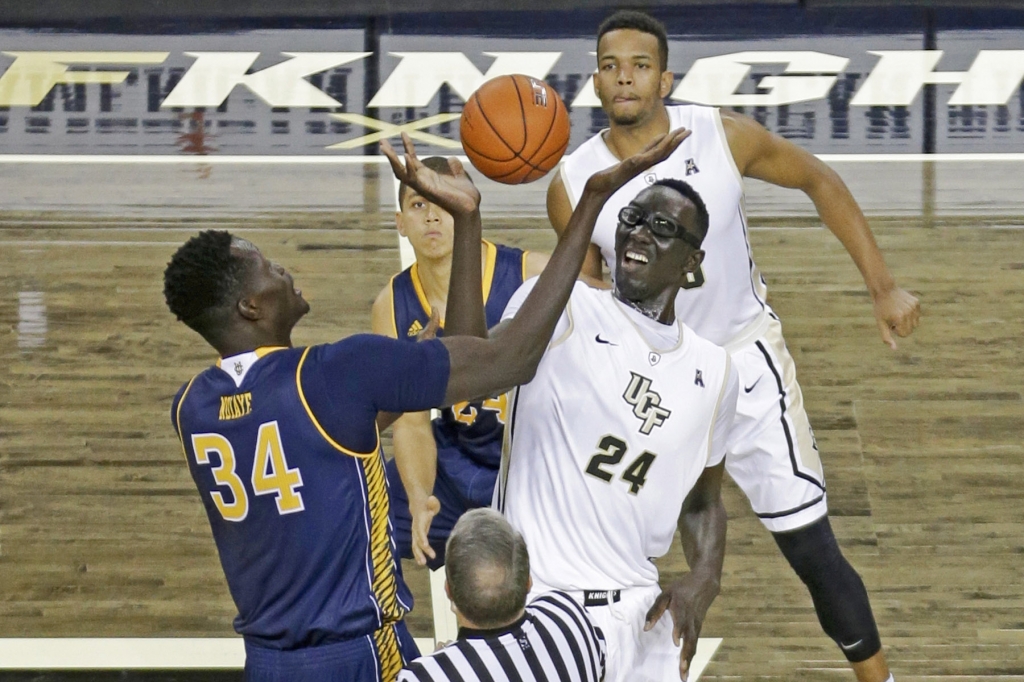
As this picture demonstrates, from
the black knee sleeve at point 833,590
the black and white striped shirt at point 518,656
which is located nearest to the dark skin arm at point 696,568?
the black and white striped shirt at point 518,656

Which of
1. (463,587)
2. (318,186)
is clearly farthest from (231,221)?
(463,587)

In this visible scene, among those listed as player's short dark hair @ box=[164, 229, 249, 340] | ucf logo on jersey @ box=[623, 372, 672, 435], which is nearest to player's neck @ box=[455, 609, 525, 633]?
ucf logo on jersey @ box=[623, 372, 672, 435]

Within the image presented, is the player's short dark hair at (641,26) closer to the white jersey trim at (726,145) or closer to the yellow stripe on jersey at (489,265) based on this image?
the white jersey trim at (726,145)

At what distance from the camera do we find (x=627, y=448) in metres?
4.12

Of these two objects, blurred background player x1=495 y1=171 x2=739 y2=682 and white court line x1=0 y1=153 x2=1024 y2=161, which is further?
white court line x1=0 y1=153 x2=1024 y2=161

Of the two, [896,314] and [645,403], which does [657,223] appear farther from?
[896,314]

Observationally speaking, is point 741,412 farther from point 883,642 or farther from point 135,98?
point 135,98

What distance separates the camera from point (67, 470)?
7.18 meters

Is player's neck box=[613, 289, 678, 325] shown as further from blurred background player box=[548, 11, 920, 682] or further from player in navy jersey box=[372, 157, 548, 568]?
player in navy jersey box=[372, 157, 548, 568]

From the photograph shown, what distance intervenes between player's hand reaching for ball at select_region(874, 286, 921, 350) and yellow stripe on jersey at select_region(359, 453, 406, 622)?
2222 millimetres

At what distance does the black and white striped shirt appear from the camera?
332cm

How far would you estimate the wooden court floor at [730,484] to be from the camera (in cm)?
603

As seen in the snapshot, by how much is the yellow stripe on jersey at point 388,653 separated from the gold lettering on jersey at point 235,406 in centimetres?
71

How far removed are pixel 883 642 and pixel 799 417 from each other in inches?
41.3
